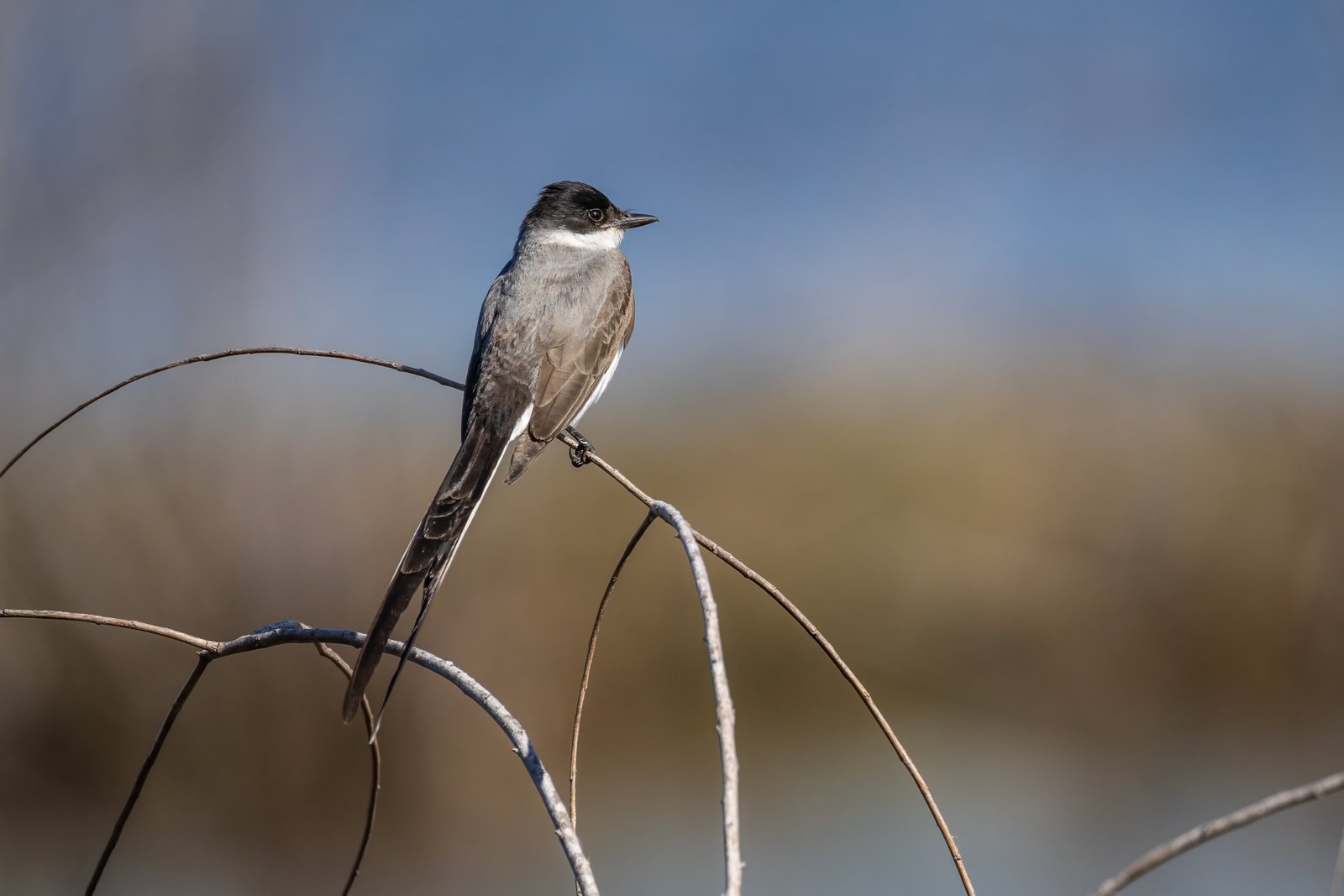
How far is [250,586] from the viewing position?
808 cm

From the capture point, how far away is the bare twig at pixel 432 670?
140 cm

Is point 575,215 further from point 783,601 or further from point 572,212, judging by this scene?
point 783,601

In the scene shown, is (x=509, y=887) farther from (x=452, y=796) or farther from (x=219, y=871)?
(x=219, y=871)

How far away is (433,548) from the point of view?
7.74 ft

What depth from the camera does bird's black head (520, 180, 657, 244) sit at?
458cm

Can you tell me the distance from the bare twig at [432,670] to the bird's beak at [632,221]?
3.11 meters

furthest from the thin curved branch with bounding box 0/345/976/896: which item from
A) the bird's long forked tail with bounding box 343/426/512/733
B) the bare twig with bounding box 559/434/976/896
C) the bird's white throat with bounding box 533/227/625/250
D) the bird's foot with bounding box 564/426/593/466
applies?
the bird's white throat with bounding box 533/227/625/250

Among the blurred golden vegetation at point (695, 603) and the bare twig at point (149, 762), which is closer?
the bare twig at point (149, 762)

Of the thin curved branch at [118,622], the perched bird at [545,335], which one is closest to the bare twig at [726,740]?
the thin curved branch at [118,622]

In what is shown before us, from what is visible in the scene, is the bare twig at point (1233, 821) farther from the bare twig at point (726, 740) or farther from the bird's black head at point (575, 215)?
the bird's black head at point (575, 215)

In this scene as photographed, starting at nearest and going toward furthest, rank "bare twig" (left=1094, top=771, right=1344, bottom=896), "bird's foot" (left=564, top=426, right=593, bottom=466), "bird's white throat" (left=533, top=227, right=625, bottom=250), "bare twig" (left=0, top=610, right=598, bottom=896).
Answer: "bare twig" (left=1094, top=771, right=1344, bottom=896), "bare twig" (left=0, top=610, right=598, bottom=896), "bird's foot" (left=564, top=426, right=593, bottom=466), "bird's white throat" (left=533, top=227, right=625, bottom=250)

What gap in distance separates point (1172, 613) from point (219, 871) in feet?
32.8

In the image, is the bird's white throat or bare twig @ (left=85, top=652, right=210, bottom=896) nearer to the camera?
bare twig @ (left=85, top=652, right=210, bottom=896)

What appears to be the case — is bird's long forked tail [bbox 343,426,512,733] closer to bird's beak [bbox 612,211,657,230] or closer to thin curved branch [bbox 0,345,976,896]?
thin curved branch [bbox 0,345,976,896]
